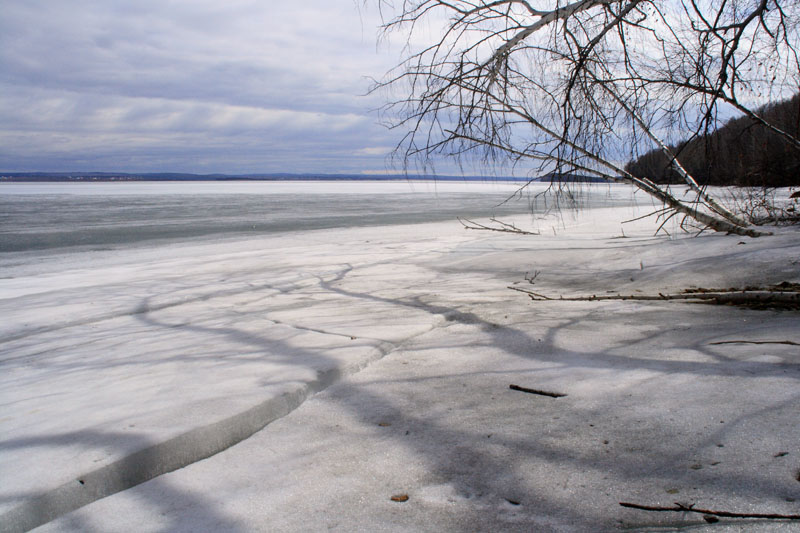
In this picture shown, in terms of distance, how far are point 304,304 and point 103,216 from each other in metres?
17.4

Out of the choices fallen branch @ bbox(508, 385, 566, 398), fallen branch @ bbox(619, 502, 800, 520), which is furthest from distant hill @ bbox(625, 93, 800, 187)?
fallen branch @ bbox(619, 502, 800, 520)

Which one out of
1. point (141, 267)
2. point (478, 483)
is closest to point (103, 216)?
point (141, 267)

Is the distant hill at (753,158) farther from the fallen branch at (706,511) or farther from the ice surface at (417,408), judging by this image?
the fallen branch at (706,511)

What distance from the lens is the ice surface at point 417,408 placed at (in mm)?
1738

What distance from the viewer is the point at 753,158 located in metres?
8.08

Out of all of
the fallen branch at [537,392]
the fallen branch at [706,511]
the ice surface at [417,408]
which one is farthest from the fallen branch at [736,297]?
the fallen branch at [706,511]

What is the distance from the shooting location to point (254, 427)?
8.05 ft

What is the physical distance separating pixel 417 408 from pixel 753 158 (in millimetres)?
7915

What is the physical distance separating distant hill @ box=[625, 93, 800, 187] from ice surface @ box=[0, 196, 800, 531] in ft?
4.82

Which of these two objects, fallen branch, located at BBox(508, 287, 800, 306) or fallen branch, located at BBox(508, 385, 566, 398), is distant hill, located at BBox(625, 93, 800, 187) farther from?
fallen branch, located at BBox(508, 385, 566, 398)

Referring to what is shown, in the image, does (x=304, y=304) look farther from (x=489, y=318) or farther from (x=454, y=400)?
(x=454, y=400)

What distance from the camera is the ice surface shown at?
174cm

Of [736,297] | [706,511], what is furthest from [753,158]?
[706,511]

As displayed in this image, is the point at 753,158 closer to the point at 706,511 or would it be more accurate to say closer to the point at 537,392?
the point at 537,392
